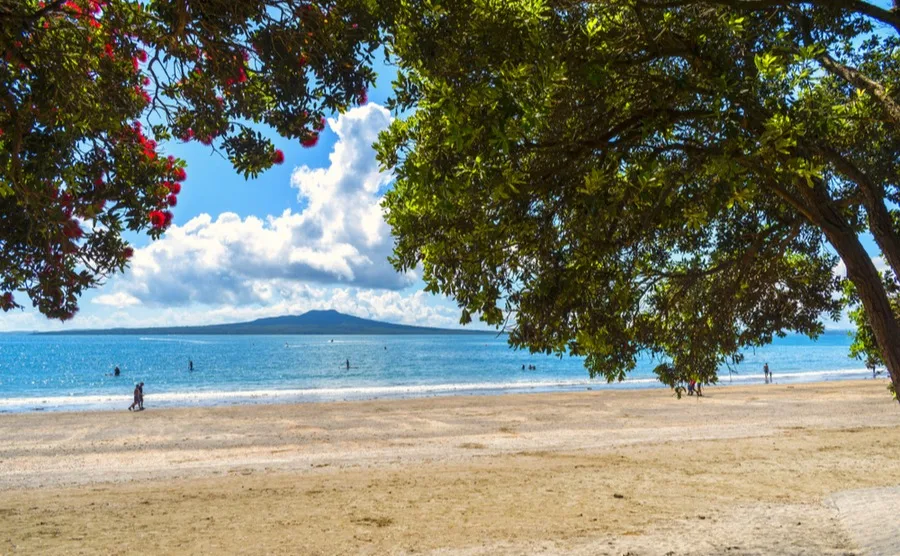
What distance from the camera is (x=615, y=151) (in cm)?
704

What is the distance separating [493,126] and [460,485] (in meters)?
12.0

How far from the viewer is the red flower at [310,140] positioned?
6797 mm

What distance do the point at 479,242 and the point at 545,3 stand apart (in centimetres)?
217

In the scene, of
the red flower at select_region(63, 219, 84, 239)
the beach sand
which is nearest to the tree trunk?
the beach sand

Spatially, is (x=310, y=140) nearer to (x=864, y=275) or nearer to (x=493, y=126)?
(x=493, y=126)

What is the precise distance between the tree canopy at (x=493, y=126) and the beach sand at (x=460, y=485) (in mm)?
5111

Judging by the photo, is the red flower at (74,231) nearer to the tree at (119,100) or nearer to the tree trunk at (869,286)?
the tree at (119,100)

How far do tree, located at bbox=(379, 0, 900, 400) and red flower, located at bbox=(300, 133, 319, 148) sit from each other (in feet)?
2.46

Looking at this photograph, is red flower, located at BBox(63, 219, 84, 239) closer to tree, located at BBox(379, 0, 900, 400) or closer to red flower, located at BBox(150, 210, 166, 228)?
red flower, located at BBox(150, 210, 166, 228)

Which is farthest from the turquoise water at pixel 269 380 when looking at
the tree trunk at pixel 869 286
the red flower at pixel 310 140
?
the tree trunk at pixel 869 286

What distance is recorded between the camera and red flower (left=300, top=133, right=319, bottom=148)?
680cm

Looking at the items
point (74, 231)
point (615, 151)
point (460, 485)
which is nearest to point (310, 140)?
point (74, 231)

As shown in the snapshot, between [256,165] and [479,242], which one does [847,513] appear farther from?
[256,165]

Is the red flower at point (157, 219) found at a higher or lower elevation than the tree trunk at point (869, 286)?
higher
